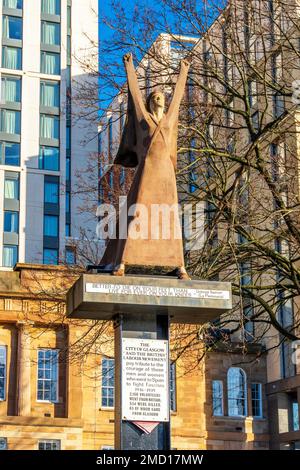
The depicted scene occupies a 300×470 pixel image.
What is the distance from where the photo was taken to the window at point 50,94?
8206 cm

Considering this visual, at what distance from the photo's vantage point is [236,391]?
181 feet

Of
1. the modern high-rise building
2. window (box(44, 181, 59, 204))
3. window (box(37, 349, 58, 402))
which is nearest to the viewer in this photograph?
window (box(37, 349, 58, 402))

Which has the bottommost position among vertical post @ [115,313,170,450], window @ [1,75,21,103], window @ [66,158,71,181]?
vertical post @ [115,313,170,450]

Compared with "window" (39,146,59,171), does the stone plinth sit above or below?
below

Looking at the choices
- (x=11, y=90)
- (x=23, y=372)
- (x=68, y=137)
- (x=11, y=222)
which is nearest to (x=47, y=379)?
(x=23, y=372)

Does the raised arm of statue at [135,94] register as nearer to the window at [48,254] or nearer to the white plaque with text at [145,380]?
the white plaque with text at [145,380]

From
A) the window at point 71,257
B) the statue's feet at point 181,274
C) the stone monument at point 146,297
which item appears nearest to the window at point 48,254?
the window at point 71,257

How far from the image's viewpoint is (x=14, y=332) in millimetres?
48031

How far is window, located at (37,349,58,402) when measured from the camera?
47.9m

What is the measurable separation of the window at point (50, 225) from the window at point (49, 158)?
3.87 metres

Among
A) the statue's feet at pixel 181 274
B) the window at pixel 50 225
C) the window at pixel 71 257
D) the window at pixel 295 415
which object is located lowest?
the statue's feet at pixel 181 274

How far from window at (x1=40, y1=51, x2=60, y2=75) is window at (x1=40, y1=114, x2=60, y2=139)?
3.70 metres

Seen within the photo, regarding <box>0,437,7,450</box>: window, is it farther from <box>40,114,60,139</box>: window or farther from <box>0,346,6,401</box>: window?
<box>40,114,60,139</box>: window

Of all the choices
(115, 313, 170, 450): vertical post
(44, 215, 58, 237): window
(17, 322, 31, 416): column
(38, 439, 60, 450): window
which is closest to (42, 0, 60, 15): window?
(44, 215, 58, 237): window
